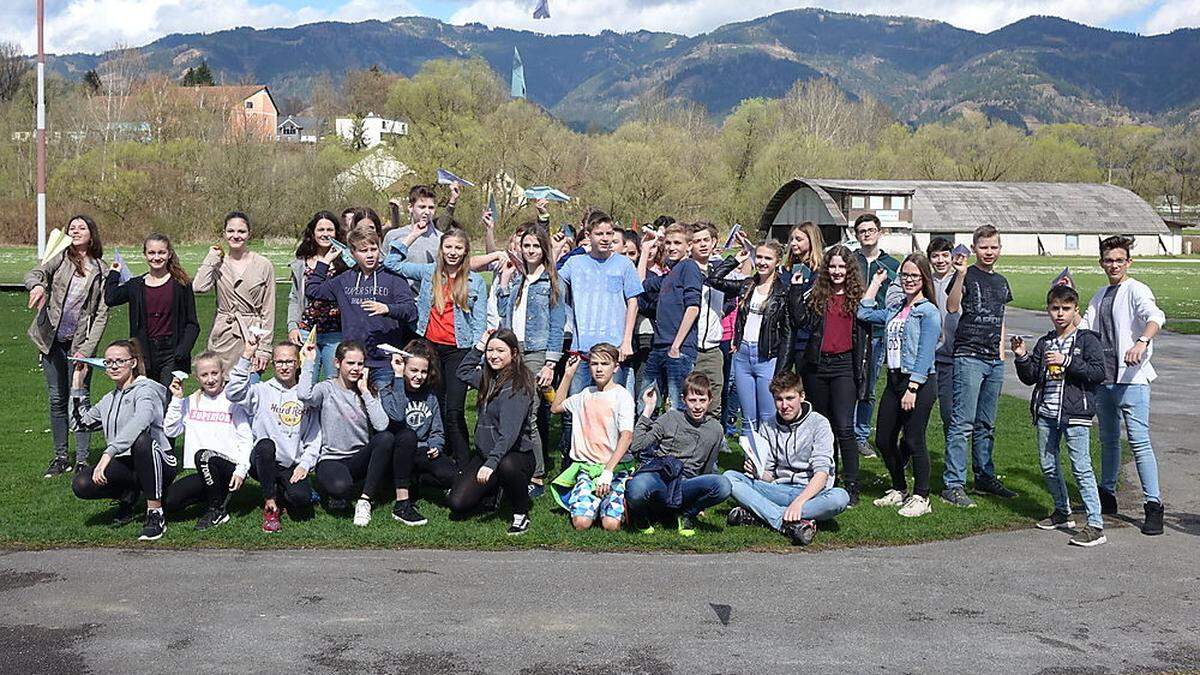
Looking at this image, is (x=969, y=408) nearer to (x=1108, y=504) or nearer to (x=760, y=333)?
(x=1108, y=504)

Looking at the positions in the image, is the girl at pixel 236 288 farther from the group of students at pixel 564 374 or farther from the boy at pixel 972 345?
the boy at pixel 972 345

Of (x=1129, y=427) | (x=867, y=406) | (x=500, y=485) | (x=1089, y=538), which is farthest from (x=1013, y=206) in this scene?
(x=500, y=485)

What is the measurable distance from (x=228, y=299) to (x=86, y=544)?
2500mm

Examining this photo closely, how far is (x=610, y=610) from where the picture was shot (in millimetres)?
6082

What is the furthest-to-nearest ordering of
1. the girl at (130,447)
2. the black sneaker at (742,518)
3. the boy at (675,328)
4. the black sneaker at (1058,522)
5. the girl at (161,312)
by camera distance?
the boy at (675,328) → the girl at (161,312) → the black sneaker at (1058,522) → the black sneaker at (742,518) → the girl at (130,447)

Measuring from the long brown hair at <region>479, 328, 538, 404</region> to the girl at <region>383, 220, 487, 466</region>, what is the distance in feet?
1.78

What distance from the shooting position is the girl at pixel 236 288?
9.09 m

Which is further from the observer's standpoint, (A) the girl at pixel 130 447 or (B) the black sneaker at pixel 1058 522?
(B) the black sneaker at pixel 1058 522

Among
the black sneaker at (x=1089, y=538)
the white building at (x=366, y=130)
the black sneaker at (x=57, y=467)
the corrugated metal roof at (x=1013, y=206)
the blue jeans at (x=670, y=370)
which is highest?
the white building at (x=366, y=130)

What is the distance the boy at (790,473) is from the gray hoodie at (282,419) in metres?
2.90

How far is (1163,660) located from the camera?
5.44 meters

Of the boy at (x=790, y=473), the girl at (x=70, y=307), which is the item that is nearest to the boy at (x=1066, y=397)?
the boy at (x=790, y=473)

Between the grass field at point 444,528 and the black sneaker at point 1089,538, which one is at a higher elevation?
the black sneaker at point 1089,538

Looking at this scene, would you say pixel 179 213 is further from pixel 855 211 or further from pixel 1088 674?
pixel 1088 674
